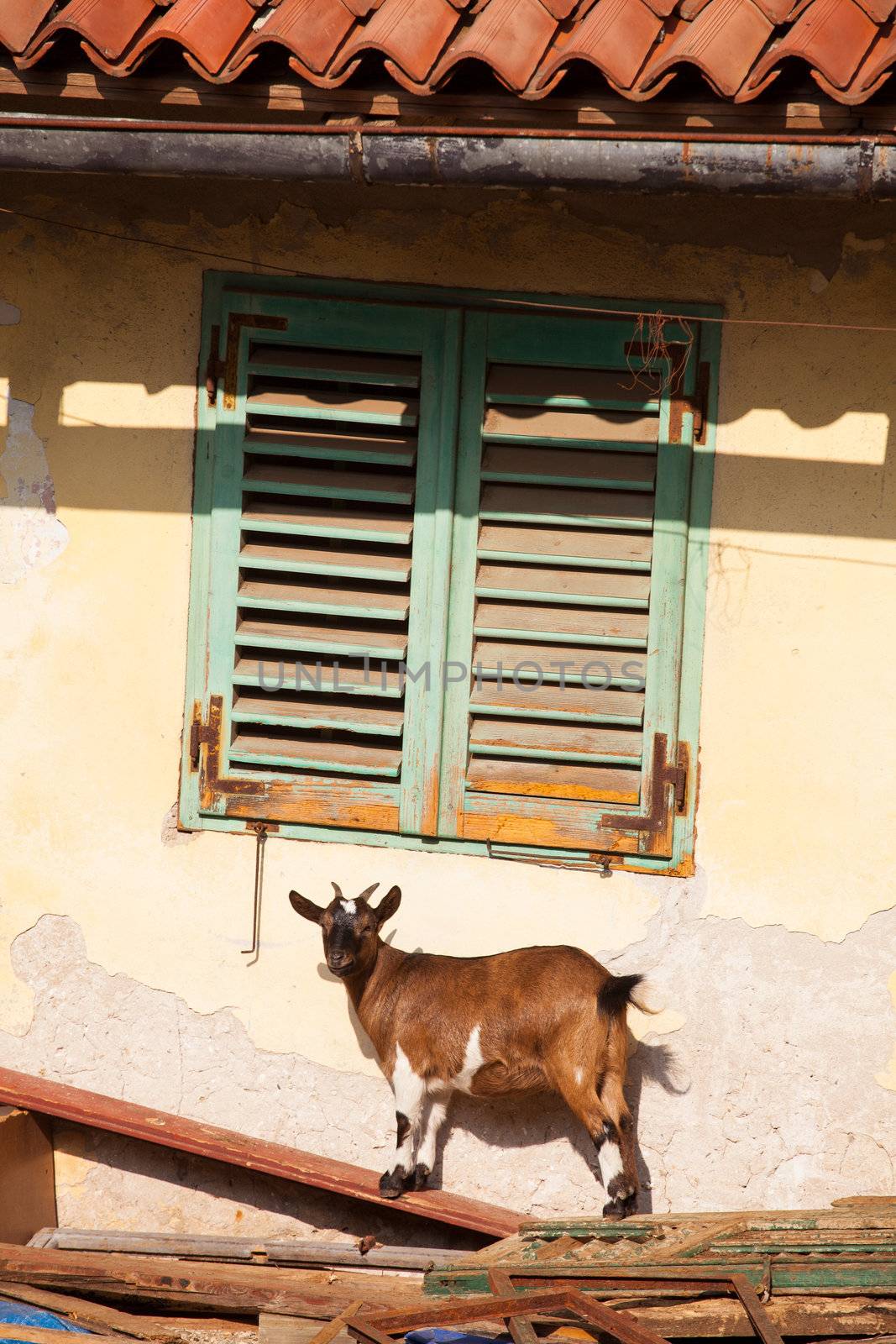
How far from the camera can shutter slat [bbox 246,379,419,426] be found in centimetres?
484

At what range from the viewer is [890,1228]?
13.7ft

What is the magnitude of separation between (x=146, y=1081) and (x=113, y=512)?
6.99ft

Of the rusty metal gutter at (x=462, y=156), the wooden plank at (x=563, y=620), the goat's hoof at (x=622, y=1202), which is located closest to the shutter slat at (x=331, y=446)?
the wooden plank at (x=563, y=620)

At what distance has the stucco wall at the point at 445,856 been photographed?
15.3 ft

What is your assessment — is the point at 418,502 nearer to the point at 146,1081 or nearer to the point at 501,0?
the point at 501,0

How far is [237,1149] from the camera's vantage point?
4.84m

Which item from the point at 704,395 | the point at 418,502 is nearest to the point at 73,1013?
the point at 418,502

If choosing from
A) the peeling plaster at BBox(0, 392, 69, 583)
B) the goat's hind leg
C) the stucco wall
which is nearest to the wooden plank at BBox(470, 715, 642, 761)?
the stucco wall

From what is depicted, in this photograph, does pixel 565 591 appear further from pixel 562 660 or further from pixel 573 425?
pixel 573 425

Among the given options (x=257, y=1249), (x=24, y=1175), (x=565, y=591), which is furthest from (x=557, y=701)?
(x=24, y=1175)

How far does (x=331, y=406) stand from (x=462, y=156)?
1.23 metres

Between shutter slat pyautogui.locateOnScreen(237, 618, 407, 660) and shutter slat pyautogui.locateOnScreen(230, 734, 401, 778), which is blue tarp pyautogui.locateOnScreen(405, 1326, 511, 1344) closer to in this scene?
shutter slat pyautogui.locateOnScreen(230, 734, 401, 778)

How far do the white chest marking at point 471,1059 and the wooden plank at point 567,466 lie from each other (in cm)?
191

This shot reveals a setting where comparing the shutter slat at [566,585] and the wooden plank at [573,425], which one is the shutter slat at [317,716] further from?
the wooden plank at [573,425]
